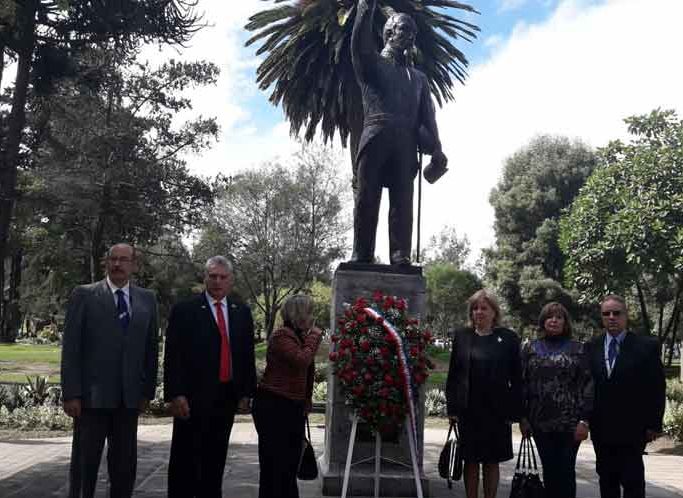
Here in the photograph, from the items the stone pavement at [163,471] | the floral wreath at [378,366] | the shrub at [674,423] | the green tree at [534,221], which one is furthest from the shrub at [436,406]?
the green tree at [534,221]

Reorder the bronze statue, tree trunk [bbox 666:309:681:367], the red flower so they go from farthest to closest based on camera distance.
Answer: tree trunk [bbox 666:309:681:367]
the bronze statue
the red flower

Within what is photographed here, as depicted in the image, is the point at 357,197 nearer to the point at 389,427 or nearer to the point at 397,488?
the point at 389,427

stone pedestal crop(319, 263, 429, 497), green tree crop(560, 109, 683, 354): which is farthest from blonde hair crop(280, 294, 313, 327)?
green tree crop(560, 109, 683, 354)

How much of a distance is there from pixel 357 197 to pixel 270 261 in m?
23.1

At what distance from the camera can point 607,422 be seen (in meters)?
4.46

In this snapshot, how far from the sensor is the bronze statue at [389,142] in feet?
20.2

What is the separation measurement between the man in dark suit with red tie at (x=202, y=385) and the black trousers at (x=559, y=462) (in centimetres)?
212

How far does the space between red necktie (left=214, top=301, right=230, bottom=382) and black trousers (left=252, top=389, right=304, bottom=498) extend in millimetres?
281

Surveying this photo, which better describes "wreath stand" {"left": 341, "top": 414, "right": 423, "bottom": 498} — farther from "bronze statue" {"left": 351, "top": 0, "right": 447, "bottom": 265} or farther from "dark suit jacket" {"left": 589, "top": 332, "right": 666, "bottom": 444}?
"bronze statue" {"left": 351, "top": 0, "right": 447, "bottom": 265}

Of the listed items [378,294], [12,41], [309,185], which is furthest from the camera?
[309,185]

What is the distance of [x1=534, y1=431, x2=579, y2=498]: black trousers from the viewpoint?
4414 mm

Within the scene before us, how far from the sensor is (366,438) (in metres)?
5.68

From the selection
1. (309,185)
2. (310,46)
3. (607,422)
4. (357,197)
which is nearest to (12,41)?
(357,197)

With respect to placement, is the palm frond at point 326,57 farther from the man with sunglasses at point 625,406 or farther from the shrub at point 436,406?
the man with sunglasses at point 625,406
